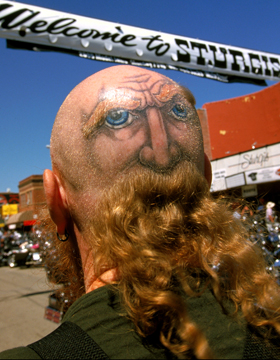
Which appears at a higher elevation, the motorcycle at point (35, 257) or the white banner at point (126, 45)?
the white banner at point (126, 45)

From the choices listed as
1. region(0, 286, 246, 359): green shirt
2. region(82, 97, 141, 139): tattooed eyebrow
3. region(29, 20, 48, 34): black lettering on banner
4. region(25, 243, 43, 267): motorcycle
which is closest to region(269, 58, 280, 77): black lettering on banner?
region(29, 20, 48, 34): black lettering on banner

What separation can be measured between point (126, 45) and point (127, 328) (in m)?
5.18

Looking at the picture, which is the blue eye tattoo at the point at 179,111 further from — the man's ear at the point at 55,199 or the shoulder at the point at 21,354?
the shoulder at the point at 21,354

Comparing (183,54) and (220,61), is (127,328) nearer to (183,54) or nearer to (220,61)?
(183,54)

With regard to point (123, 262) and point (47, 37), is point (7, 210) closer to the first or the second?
point (47, 37)

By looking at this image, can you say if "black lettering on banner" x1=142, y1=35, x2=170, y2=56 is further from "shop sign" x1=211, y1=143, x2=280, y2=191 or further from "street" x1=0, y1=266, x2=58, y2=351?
"shop sign" x1=211, y1=143, x2=280, y2=191

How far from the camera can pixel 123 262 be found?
83cm

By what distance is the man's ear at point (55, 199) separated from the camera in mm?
1045

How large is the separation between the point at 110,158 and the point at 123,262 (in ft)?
1.10

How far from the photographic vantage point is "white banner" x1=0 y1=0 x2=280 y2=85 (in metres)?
4.40

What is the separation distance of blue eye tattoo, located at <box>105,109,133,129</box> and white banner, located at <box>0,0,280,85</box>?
4.27 metres

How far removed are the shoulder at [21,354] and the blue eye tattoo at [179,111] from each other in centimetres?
86

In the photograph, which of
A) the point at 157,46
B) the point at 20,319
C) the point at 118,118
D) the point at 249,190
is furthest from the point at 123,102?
the point at 249,190

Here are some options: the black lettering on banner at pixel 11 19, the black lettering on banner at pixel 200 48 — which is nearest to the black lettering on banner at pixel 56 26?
the black lettering on banner at pixel 11 19
